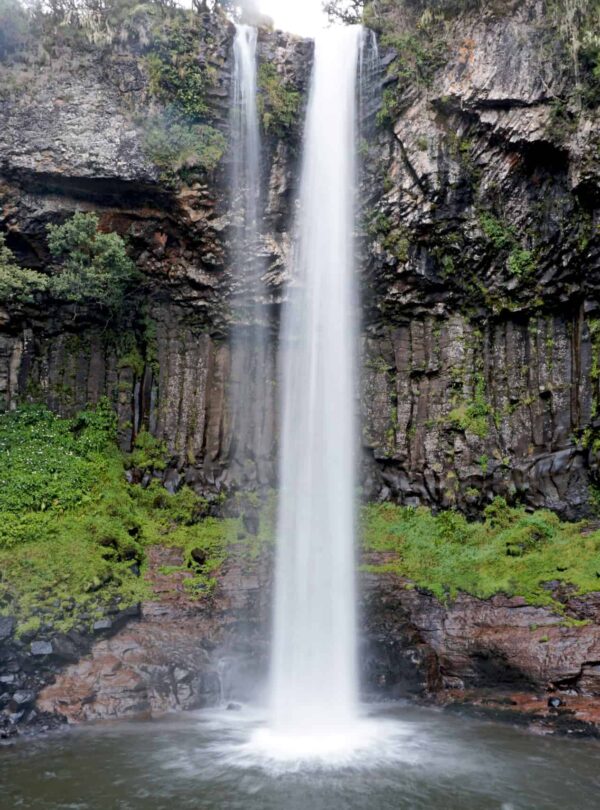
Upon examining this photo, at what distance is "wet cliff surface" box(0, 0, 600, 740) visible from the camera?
16812 millimetres

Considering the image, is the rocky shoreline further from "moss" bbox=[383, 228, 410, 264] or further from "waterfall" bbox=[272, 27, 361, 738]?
"moss" bbox=[383, 228, 410, 264]

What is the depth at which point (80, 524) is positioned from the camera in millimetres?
15945

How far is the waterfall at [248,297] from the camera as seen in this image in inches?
759

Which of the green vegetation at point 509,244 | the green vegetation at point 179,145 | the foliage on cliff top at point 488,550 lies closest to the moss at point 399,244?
the green vegetation at point 509,244

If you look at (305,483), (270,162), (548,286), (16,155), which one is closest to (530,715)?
(305,483)

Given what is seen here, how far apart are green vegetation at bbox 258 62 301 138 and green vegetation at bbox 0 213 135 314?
554 centimetres

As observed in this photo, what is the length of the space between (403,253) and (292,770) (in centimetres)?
1330

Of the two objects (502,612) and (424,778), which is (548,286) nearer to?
(502,612)

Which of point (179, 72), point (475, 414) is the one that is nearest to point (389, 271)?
point (475, 414)

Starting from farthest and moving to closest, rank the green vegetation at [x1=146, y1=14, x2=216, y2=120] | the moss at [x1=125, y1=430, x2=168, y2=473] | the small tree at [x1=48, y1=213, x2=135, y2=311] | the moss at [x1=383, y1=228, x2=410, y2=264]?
the green vegetation at [x1=146, y1=14, x2=216, y2=120], the moss at [x1=125, y1=430, x2=168, y2=473], the moss at [x1=383, y1=228, x2=410, y2=264], the small tree at [x1=48, y1=213, x2=135, y2=311]

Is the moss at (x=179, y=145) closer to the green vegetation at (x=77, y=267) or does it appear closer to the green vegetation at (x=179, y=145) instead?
the green vegetation at (x=179, y=145)

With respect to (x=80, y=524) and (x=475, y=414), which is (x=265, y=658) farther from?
(x=475, y=414)

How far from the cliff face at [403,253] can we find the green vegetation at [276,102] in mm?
192

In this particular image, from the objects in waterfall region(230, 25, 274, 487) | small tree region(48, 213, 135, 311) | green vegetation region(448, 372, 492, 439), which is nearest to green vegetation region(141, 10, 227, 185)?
waterfall region(230, 25, 274, 487)
